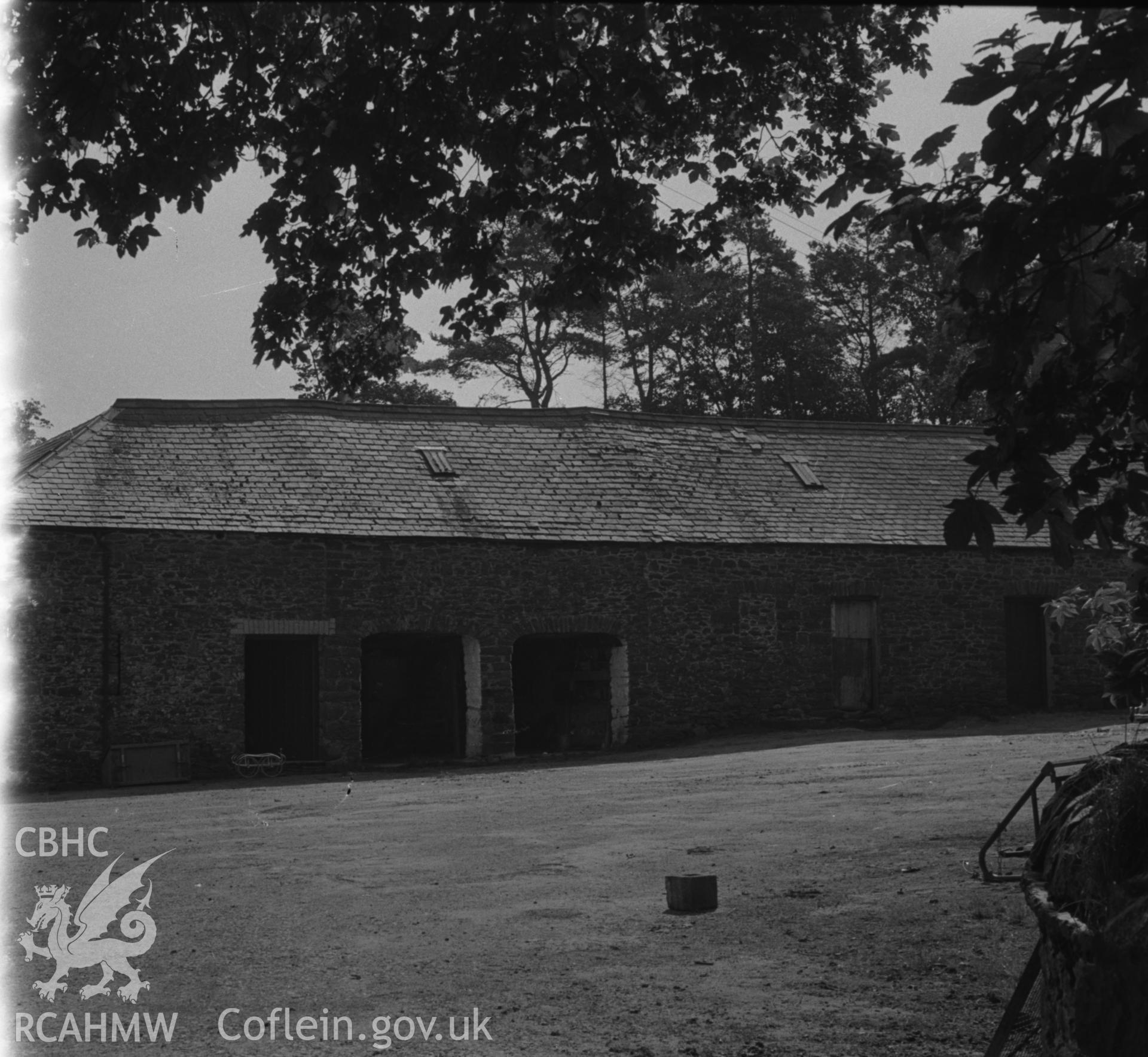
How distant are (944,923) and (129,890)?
5.57m

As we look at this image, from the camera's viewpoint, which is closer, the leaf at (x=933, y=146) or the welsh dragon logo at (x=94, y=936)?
the leaf at (x=933, y=146)

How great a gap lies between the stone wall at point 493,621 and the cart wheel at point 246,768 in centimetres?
21

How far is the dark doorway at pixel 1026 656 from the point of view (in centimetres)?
2625

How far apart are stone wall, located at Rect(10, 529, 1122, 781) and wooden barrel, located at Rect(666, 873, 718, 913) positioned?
13.7m

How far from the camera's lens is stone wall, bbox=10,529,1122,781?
20.8m

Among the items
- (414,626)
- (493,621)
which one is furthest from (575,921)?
(493,621)

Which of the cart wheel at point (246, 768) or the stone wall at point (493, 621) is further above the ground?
the stone wall at point (493, 621)

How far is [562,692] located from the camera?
25469mm

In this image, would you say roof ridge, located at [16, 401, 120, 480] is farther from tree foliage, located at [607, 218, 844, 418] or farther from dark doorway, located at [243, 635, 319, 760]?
tree foliage, located at [607, 218, 844, 418]

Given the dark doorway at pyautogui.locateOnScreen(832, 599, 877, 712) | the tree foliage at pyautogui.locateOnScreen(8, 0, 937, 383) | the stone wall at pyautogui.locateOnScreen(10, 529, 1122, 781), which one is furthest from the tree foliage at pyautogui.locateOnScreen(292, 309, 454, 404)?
the dark doorway at pyautogui.locateOnScreen(832, 599, 877, 712)

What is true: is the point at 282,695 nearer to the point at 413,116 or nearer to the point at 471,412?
the point at 471,412

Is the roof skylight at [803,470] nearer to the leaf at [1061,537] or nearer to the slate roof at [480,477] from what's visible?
the slate roof at [480,477]

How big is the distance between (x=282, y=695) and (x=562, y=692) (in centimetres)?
528

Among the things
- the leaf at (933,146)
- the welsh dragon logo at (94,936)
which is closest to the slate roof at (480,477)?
the welsh dragon logo at (94,936)
